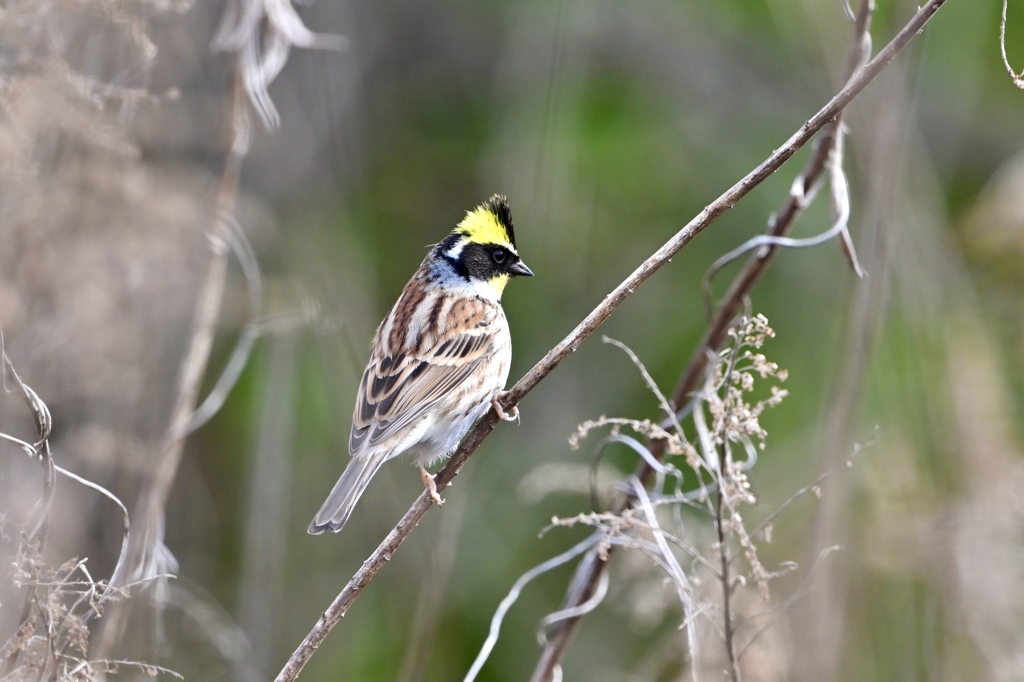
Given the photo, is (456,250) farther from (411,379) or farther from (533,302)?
(533,302)

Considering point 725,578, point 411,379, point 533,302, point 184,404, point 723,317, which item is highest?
point 533,302

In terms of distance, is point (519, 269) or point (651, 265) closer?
point (651, 265)

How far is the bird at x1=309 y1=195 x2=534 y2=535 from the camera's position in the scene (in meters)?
3.47

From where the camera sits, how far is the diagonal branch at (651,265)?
2.01m

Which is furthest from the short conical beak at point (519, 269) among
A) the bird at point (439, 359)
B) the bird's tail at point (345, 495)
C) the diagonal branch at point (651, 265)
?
the diagonal branch at point (651, 265)

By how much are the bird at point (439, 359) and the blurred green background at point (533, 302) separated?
0.20 metres

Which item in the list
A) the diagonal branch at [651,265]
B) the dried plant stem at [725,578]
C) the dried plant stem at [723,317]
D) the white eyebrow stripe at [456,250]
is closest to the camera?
the diagonal branch at [651,265]

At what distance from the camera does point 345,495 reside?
3203mm

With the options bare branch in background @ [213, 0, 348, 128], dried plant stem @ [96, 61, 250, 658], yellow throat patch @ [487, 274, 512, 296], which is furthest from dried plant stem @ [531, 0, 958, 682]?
bare branch in background @ [213, 0, 348, 128]

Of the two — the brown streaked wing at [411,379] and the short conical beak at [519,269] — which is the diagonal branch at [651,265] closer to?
the brown streaked wing at [411,379]

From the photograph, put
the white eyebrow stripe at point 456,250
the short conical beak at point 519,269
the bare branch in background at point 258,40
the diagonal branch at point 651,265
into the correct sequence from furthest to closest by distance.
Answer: the white eyebrow stripe at point 456,250 → the short conical beak at point 519,269 → the bare branch in background at point 258,40 → the diagonal branch at point 651,265

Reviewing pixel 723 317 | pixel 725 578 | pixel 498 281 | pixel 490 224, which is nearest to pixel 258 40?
pixel 490 224

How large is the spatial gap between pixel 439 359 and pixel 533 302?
249 centimetres

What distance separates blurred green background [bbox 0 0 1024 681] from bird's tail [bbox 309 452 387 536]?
0.98ft
